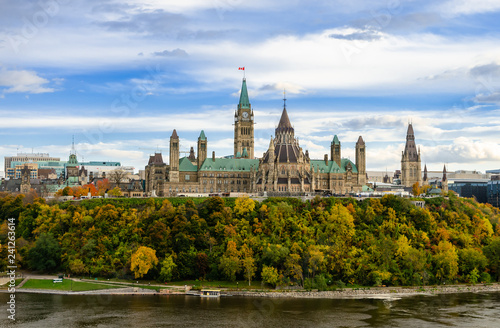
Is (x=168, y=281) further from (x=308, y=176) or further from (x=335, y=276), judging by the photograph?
(x=308, y=176)

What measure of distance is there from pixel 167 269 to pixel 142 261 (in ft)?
15.7

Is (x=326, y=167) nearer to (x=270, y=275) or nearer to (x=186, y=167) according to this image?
(x=186, y=167)

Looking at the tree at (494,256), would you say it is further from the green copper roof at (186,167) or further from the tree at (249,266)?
the green copper roof at (186,167)

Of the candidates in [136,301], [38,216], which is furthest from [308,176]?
[136,301]

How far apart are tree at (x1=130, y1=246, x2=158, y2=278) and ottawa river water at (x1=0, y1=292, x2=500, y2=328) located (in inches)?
316

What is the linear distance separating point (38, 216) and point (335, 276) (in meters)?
67.7

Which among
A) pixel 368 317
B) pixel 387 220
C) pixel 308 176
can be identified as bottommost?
pixel 368 317

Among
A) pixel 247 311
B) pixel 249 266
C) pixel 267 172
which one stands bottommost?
pixel 247 311

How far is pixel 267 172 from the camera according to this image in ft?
574

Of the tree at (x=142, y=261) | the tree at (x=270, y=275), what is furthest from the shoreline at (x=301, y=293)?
the tree at (x=142, y=261)

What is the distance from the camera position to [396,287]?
359 feet

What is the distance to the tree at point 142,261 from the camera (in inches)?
4309

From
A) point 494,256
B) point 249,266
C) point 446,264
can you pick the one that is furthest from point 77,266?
point 494,256

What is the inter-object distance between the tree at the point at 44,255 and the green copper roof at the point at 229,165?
235ft
